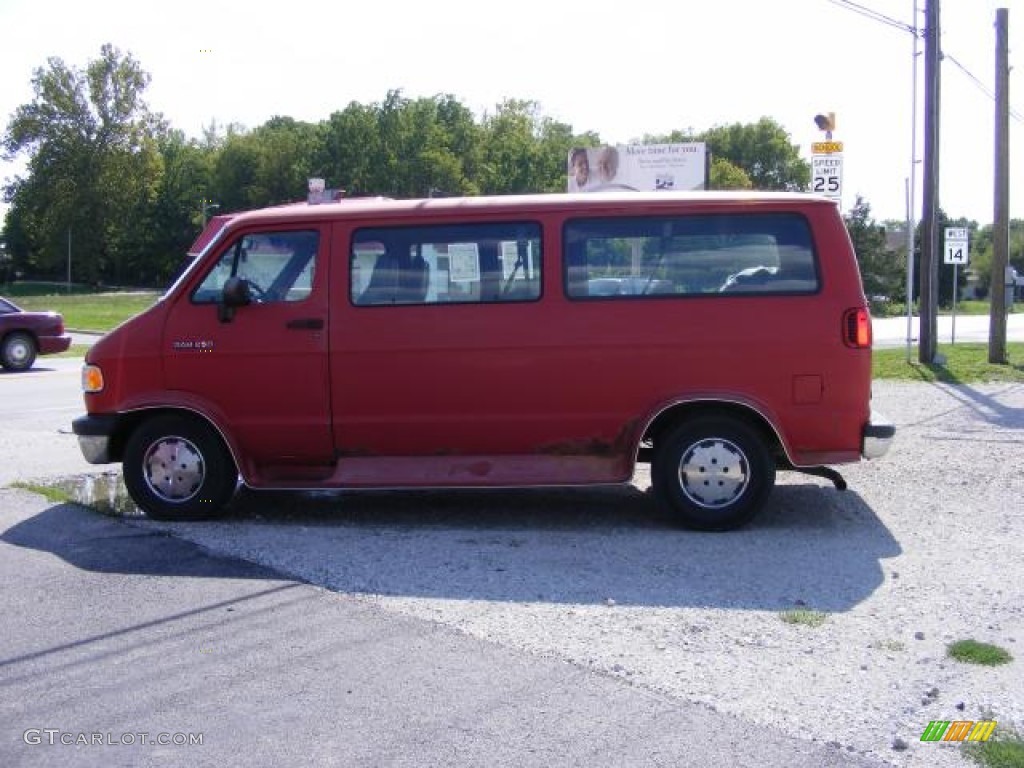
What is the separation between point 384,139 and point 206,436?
6503cm

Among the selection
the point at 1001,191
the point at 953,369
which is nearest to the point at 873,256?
the point at 1001,191

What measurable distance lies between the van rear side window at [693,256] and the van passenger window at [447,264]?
30cm

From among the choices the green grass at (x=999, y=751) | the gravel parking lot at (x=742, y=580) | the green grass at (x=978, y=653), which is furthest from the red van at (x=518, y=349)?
the green grass at (x=999, y=751)

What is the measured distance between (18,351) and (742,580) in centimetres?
1937

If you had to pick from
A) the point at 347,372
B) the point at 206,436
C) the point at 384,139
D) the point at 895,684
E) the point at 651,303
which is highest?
the point at 384,139

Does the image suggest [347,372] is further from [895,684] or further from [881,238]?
[881,238]

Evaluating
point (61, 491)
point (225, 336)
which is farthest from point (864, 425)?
point (61, 491)

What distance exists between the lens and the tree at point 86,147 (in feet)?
253

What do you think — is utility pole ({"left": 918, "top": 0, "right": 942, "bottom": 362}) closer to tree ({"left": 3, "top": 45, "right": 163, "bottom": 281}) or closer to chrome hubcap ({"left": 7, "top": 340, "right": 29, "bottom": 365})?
chrome hubcap ({"left": 7, "top": 340, "right": 29, "bottom": 365})

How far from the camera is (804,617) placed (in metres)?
5.52

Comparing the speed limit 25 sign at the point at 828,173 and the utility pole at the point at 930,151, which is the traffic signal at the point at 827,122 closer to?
the speed limit 25 sign at the point at 828,173

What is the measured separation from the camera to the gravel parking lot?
4.62 meters

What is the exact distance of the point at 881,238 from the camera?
58.9 metres

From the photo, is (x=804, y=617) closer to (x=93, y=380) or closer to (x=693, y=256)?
(x=693, y=256)
